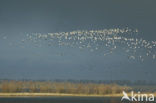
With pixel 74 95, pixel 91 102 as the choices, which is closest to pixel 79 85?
pixel 74 95

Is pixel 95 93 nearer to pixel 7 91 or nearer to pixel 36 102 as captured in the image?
pixel 7 91

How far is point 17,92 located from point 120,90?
16.9m

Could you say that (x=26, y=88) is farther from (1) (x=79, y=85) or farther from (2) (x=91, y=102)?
(2) (x=91, y=102)

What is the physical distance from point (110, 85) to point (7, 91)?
56.0 ft

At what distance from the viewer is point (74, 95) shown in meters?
80.8

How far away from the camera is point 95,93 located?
82.3 metres

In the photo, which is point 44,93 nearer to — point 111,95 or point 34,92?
point 34,92

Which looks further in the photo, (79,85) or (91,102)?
(79,85)

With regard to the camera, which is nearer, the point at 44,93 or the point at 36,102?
the point at 36,102

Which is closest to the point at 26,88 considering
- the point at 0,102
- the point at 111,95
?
the point at 111,95

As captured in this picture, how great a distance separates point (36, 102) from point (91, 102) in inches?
271

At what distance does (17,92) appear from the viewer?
8006 cm

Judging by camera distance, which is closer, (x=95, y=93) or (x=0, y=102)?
(x=0, y=102)

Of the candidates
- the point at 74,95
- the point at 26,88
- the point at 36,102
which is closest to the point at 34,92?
the point at 26,88
